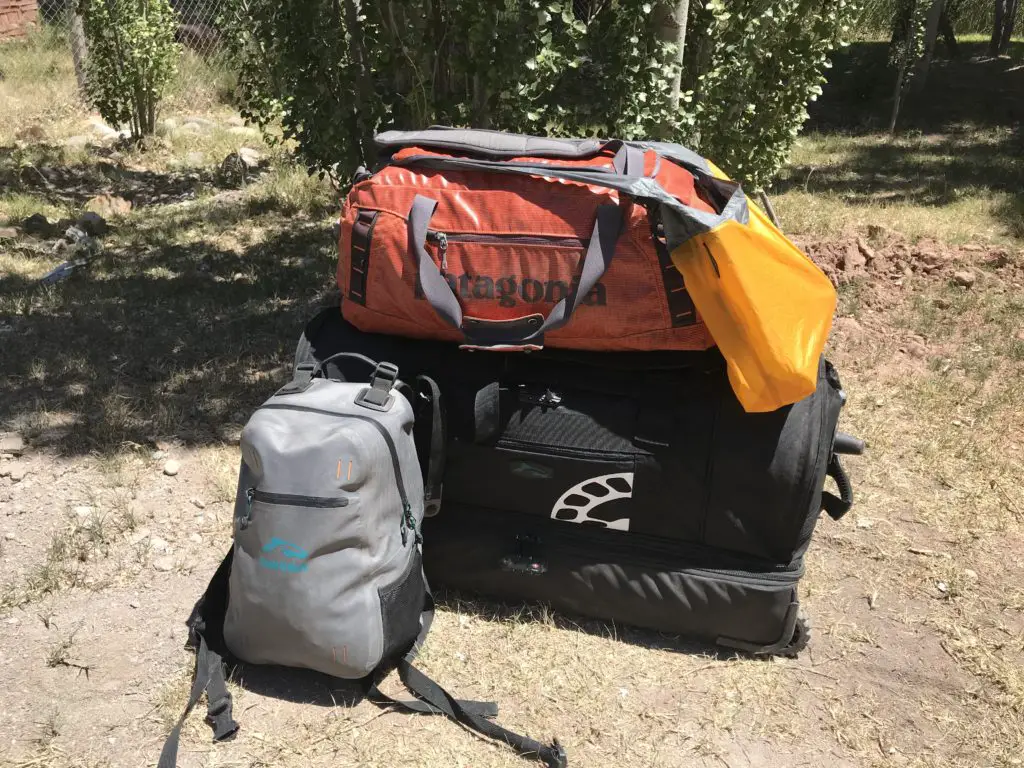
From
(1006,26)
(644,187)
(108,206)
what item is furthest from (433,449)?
(1006,26)

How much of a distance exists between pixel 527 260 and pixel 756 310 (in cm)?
57

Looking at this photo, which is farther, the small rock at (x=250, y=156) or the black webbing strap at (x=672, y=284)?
the small rock at (x=250, y=156)

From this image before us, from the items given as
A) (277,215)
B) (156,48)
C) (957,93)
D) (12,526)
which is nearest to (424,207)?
(12,526)

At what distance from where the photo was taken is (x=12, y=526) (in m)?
2.72

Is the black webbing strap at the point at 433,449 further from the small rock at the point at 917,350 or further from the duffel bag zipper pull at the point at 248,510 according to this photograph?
the small rock at the point at 917,350

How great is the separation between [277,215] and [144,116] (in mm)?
2642

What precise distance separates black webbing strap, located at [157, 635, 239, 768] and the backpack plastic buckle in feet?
2.43

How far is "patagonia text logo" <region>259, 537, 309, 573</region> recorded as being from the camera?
6.72ft

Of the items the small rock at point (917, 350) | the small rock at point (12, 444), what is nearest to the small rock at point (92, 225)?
the small rock at point (12, 444)

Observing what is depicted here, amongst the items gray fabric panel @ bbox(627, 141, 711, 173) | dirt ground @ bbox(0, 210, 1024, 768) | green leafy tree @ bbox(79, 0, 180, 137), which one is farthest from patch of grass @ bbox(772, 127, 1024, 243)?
green leafy tree @ bbox(79, 0, 180, 137)

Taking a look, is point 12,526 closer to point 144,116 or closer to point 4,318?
point 4,318

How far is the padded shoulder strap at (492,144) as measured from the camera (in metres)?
2.39

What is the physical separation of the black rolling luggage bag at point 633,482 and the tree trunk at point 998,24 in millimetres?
13278

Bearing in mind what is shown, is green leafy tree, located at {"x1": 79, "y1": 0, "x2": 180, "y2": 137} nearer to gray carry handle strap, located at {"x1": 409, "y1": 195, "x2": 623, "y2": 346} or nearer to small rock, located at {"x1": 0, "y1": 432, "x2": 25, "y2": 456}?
small rock, located at {"x1": 0, "y1": 432, "x2": 25, "y2": 456}
